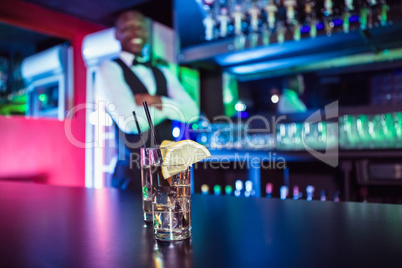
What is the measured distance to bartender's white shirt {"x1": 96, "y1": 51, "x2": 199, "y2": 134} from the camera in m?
2.36

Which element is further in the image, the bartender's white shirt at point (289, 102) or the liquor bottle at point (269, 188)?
the bartender's white shirt at point (289, 102)

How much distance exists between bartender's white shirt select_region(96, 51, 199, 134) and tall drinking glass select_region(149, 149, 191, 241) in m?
1.61

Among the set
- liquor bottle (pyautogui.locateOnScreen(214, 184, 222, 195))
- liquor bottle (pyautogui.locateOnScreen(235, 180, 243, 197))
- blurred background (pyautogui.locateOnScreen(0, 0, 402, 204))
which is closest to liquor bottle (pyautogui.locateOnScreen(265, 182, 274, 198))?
blurred background (pyautogui.locateOnScreen(0, 0, 402, 204))

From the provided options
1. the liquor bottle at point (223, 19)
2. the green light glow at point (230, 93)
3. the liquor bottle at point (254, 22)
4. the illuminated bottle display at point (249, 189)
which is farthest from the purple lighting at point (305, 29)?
the illuminated bottle display at point (249, 189)

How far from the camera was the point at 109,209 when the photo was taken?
2.52 ft

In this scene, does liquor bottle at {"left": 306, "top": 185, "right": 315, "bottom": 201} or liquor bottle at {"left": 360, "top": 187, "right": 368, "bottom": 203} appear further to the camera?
liquor bottle at {"left": 306, "top": 185, "right": 315, "bottom": 201}

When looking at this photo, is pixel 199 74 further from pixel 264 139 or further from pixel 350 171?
pixel 350 171

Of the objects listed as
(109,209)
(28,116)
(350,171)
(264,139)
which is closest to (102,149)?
(28,116)

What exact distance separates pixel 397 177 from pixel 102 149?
9.45 feet

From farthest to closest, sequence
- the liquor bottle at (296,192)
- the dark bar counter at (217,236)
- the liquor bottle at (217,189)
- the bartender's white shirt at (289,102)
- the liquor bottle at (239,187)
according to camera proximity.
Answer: the bartender's white shirt at (289,102) < the liquor bottle at (217,189) < the liquor bottle at (239,187) < the liquor bottle at (296,192) < the dark bar counter at (217,236)

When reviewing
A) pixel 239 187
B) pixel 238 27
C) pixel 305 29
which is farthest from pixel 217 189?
pixel 305 29

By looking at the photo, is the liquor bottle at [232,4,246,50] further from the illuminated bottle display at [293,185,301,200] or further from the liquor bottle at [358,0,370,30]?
the illuminated bottle display at [293,185,301,200]

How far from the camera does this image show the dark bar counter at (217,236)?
1.32 ft

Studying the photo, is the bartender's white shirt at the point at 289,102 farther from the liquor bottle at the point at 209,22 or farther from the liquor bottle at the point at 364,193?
the liquor bottle at the point at 364,193
